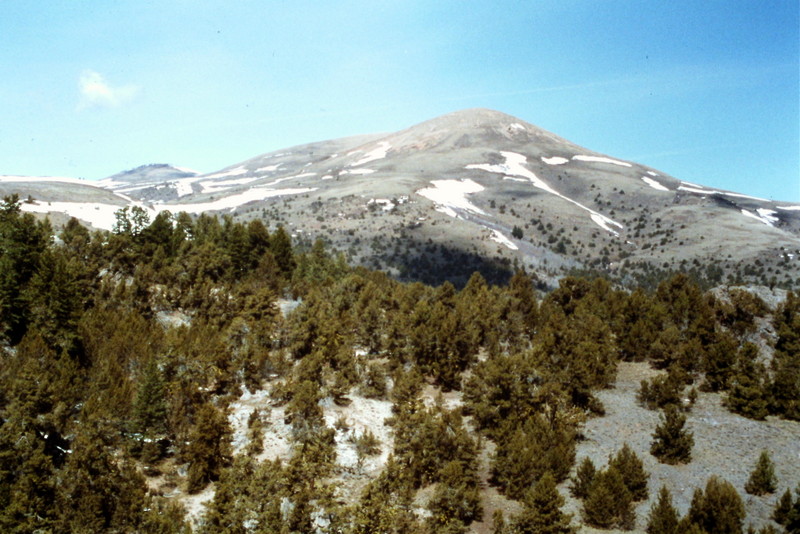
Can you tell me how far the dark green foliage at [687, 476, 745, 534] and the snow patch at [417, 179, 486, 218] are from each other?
308 ft

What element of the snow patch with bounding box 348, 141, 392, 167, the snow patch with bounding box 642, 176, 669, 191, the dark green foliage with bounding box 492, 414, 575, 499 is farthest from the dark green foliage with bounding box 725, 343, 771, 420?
the snow patch with bounding box 348, 141, 392, 167

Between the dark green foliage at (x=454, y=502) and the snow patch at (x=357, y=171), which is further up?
the snow patch at (x=357, y=171)

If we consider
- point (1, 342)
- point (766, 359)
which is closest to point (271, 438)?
point (1, 342)

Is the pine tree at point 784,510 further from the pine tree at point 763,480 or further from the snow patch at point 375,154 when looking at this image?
the snow patch at point 375,154

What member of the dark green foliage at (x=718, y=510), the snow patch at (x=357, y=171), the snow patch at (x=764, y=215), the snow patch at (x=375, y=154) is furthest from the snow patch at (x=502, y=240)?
the dark green foliage at (x=718, y=510)

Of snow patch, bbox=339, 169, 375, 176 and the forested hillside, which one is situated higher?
snow patch, bbox=339, 169, 375, 176

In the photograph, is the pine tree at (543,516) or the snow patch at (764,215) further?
the snow patch at (764,215)

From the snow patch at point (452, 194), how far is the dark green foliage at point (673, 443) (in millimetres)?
89743

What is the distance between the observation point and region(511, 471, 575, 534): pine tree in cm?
1331

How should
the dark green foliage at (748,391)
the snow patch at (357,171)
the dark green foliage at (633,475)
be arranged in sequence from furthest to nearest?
the snow patch at (357,171)
the dark green foliage at (748,391)
the dark green foliage at (633,475)

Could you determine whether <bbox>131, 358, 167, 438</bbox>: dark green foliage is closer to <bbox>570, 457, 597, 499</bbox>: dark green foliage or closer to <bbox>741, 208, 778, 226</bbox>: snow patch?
<bbox>570, 457, 597, 499</bbox>: dark green foliage

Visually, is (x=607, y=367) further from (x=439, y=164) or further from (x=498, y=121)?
(x=498, y=121)

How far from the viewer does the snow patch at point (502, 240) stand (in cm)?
9611

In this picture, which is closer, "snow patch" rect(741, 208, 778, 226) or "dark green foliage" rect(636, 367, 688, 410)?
"dark green foliage" rect(636, 367, 688, 410)
